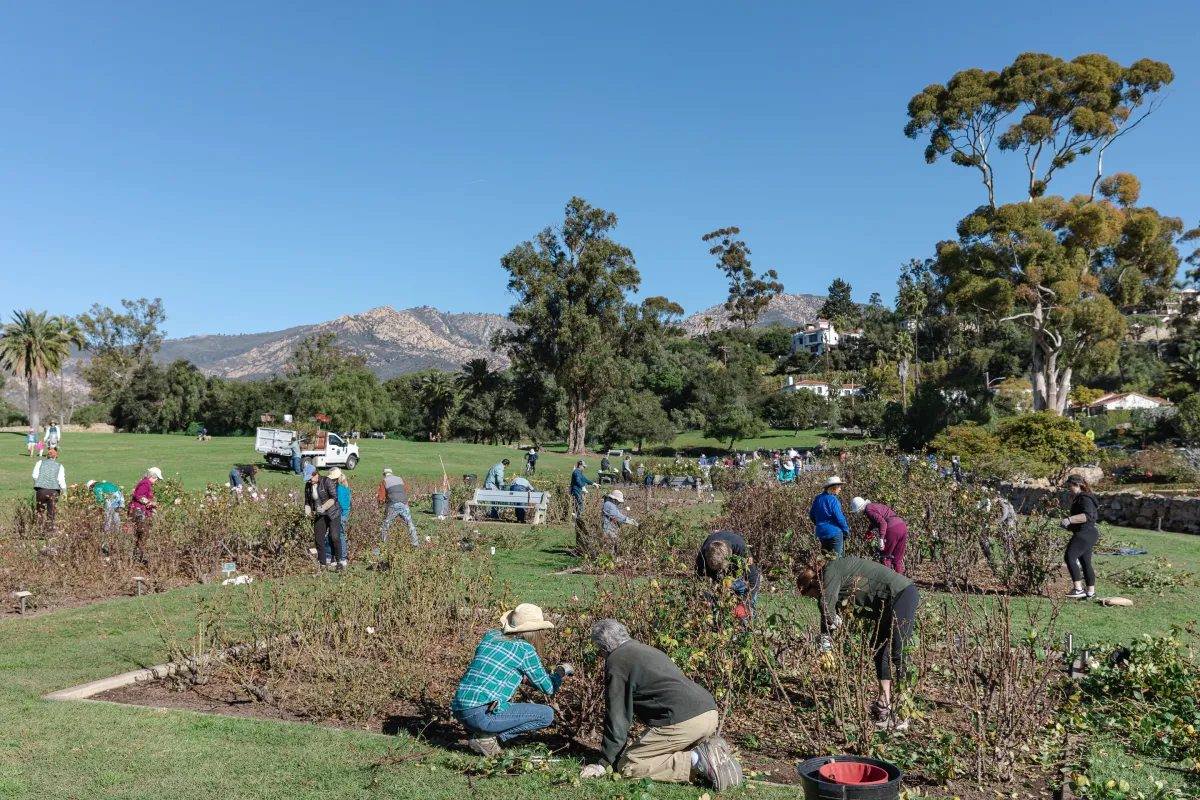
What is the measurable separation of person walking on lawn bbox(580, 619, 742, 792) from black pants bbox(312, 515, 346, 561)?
7298mm

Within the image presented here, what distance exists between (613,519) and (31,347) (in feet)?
195

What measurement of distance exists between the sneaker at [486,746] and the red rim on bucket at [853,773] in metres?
1.97

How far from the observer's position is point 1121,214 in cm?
3359

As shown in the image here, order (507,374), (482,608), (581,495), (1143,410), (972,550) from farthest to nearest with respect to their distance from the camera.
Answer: (507,374)
(1143,410)
(581,495)
(972,550)
(482,608)

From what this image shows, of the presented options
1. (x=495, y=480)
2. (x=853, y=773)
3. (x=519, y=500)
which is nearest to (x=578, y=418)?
(x=495, y=480)

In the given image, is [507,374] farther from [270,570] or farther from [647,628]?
[647,628]

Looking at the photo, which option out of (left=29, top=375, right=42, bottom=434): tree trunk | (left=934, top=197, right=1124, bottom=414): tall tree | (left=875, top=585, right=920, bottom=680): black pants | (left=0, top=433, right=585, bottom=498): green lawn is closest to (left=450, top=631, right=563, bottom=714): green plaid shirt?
(left=875, top=585, right=920, bottom=680): black pants

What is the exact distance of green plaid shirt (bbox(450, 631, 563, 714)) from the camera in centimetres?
500

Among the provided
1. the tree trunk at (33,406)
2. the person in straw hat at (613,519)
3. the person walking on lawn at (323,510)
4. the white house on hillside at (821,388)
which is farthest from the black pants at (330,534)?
the white house on hillside at (821,388)

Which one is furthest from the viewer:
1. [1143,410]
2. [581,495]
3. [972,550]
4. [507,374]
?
[507,374]

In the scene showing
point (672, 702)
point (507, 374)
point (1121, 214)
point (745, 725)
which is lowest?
point (745, 725)

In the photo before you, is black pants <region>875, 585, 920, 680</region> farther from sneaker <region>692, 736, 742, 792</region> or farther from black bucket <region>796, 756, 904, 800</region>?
black bucket <region>796, 756, 904, 800</region>

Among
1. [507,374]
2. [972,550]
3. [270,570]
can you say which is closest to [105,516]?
[270,570]

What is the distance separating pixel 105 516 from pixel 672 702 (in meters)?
9.38
